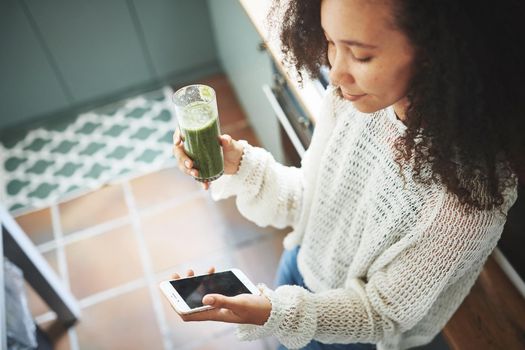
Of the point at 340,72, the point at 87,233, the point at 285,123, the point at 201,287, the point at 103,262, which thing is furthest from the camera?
the point at 87,233

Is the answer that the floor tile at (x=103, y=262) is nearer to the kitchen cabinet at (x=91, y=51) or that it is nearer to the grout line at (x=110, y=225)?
the grout line at (x=110, y=225)

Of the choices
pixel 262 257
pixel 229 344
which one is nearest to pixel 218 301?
pixel 229 344

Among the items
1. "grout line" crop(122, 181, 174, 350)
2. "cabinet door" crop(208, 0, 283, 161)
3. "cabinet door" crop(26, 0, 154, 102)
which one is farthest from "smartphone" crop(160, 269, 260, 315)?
"cabinet door" crop(26, 0, 154, 102)

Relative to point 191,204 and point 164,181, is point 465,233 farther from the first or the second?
point 164,181

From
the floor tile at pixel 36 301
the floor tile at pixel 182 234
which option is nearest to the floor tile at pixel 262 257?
the floor tile at pixel 182 234

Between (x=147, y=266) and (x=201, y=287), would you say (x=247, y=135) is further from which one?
(x=201, y=287)

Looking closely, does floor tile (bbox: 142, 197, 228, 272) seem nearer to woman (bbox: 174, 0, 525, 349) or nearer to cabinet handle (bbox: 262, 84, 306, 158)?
cabinet handle (bbox: 262, 84, 306, 158)

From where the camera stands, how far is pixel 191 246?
216cm

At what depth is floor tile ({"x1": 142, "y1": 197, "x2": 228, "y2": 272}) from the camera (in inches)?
83.7

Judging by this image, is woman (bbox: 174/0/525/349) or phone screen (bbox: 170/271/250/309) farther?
phone screen (bbox: 170/271/250/309)

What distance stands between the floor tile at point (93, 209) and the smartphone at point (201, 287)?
1495 millimetres

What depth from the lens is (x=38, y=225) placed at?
7.55 feet

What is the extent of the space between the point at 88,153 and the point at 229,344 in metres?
1.46

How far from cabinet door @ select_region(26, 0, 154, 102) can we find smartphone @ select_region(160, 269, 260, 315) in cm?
207
